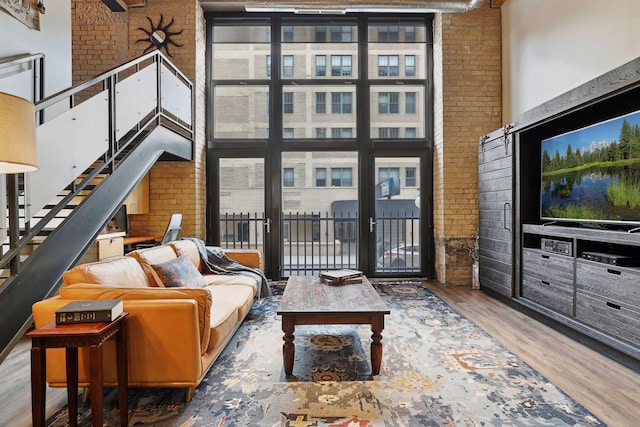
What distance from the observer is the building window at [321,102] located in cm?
572

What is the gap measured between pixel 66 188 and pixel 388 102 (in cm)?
449

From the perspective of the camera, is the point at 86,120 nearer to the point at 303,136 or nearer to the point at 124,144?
the point at 124,144

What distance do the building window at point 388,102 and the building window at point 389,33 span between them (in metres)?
0.83

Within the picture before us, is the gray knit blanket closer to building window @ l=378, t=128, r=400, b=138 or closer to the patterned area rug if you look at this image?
the patterned area rug

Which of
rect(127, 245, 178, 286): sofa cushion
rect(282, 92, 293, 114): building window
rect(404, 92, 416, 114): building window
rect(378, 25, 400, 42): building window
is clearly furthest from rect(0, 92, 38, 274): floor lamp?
rect(378, 25, 400, 42): building window

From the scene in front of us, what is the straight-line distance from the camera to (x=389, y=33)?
224 inches

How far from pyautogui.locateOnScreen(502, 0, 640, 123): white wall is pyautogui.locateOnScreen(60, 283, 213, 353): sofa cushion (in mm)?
4038

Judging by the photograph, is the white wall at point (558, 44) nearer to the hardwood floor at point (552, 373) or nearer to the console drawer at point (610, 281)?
the console drawer at point (610, 281)

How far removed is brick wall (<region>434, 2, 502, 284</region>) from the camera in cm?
537

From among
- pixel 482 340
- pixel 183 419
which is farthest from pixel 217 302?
pixel 482 340

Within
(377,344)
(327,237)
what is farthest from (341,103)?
(377,344)

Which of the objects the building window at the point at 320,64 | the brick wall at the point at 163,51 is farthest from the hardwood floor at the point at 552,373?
the building window at the point at 320,64

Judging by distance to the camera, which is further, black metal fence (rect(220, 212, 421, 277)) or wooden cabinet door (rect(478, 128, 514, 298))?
black metal fence (rect(220, 212, 421, 277))

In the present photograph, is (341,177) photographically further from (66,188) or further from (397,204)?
(66,188)
